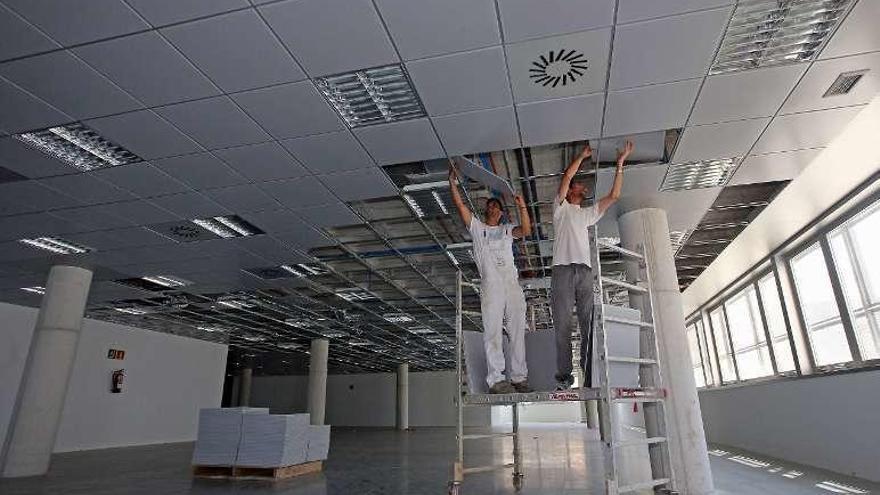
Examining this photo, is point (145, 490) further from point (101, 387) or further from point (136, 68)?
point (101, 387)

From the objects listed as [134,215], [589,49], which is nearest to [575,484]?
[589,49]

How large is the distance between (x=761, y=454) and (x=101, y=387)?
598 inches

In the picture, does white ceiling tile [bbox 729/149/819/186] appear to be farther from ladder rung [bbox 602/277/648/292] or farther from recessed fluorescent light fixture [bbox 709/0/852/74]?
ladder rung [bbox 602/277/648/292]

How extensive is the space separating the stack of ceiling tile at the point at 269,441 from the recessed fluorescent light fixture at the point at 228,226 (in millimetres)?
2607

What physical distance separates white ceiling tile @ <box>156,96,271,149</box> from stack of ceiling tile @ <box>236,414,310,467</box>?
370 cm

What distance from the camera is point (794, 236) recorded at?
708cm

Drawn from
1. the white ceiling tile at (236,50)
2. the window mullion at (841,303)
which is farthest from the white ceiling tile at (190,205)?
the window mullion at (841,303)

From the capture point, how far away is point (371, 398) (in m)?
29.6

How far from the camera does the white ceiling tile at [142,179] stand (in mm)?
5176

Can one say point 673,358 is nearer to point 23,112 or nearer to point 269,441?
point 269,441

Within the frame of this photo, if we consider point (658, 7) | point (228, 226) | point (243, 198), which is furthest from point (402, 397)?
point (658, 7)

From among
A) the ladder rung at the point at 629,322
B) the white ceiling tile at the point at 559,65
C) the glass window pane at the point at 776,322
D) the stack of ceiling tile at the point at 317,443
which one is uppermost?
the white ceiling tile at the point at 559,65

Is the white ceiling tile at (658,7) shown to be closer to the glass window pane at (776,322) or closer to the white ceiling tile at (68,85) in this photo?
the white ceiling tile at (68,85)

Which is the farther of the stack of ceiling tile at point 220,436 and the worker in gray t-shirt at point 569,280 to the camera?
the stack of ceiling tile at point 220,436
